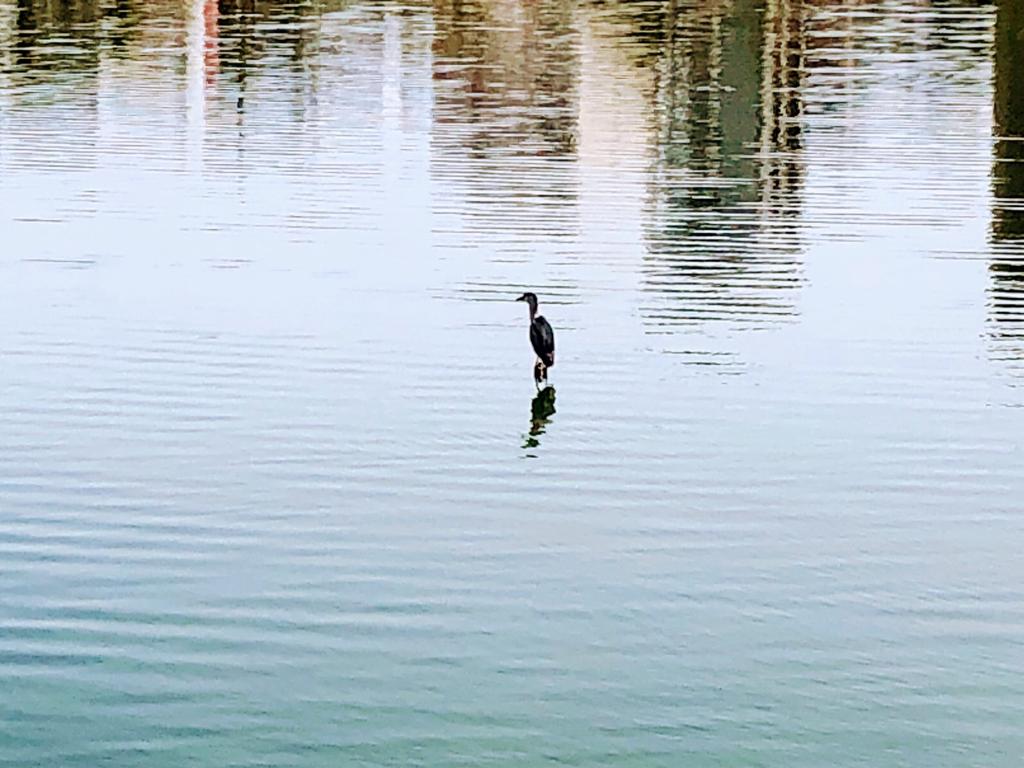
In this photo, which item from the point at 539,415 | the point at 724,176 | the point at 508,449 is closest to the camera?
the point at 508,449

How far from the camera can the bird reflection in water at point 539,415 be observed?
17391 millimetres

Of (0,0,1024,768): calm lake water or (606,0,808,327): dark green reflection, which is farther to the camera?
(606,0,808,327): dark green reflection

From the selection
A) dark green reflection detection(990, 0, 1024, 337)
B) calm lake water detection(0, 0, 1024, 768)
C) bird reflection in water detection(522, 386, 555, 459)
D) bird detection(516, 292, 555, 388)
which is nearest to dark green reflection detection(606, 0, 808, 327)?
calm lake water detection(0, 0, 1024, 768)

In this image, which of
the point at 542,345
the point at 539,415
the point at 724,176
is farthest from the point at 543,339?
the point at 724,176

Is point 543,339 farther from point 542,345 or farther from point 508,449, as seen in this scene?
point 508,449

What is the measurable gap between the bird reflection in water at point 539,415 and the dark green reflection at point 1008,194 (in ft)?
17.9

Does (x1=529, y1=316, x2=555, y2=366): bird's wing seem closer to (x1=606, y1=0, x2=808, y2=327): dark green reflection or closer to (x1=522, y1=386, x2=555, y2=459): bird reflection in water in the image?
(x1=522, y1=386, x2=555, y2=459): bird reflection in water

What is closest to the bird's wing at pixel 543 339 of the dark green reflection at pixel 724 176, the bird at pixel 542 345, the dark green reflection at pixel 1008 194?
the bird at pixel 542 345

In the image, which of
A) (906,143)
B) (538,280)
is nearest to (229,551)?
(538,280)

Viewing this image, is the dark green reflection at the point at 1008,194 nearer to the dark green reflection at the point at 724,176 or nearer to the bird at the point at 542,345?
the dark green reflection at the point at 724,176

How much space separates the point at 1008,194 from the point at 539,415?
14629 mm

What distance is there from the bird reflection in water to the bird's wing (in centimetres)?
35

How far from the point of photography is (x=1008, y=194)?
31172 mm

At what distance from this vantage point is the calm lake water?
11.8 meters
